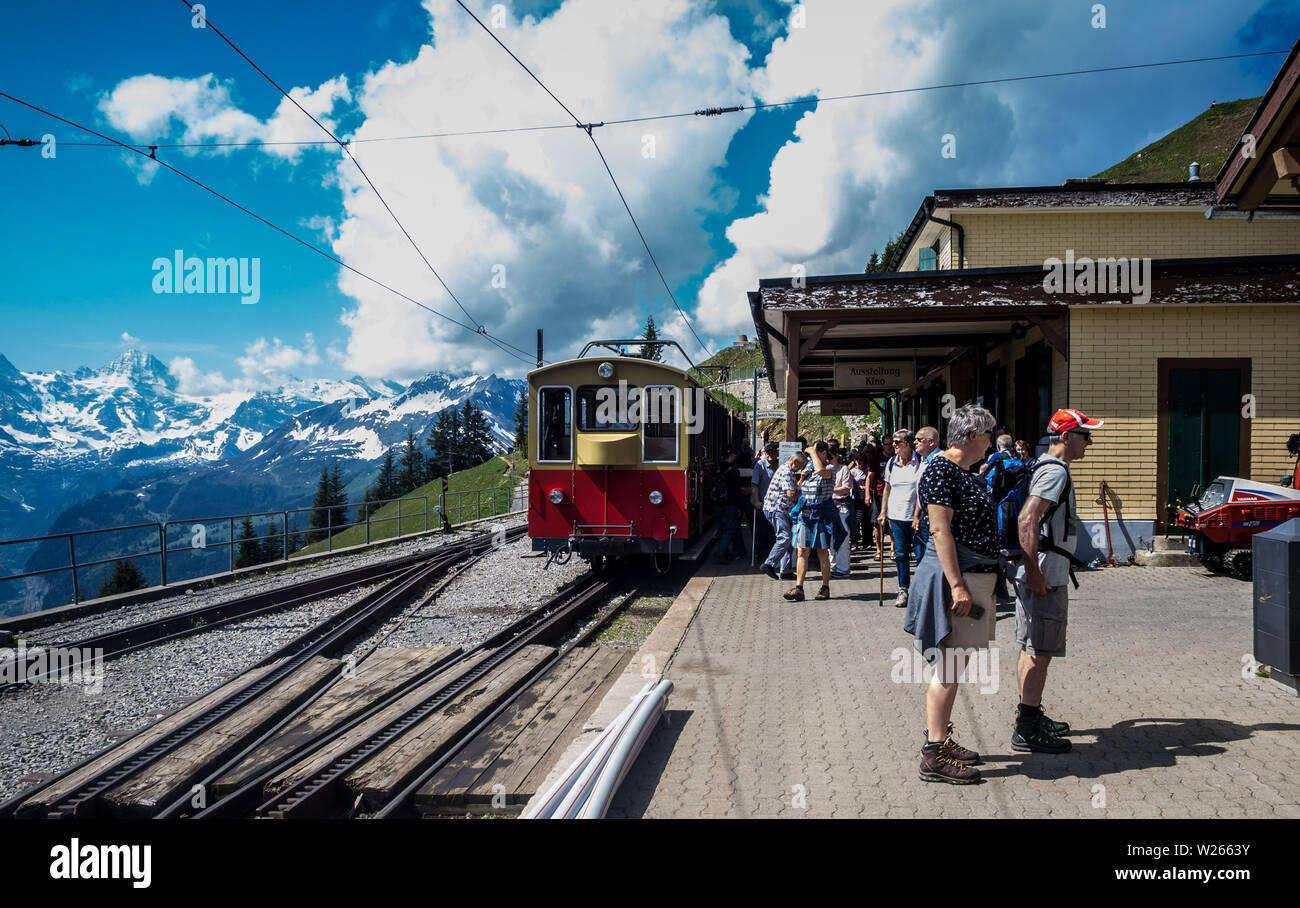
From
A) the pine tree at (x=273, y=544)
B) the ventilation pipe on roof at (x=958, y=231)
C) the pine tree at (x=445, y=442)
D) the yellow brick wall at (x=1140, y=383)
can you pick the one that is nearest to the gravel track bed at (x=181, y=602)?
the pine tree at (x=273, y=544)

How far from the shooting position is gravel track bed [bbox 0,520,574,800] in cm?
614

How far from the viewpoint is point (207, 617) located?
10.6 metres

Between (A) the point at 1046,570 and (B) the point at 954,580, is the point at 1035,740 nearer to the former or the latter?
(A) the point at 1046,570

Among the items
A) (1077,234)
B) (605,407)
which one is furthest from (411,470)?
(605,407)

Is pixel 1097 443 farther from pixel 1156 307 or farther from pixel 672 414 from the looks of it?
pixel 672 414

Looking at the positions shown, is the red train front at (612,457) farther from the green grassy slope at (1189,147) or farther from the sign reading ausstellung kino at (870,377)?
the green grassy slope at (1189,147)

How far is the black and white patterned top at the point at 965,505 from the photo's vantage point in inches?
158

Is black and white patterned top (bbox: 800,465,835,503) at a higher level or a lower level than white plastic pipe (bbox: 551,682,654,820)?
higher

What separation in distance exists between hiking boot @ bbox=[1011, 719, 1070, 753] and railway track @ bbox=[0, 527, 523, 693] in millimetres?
8774

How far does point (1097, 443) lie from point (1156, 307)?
2158 millimetres

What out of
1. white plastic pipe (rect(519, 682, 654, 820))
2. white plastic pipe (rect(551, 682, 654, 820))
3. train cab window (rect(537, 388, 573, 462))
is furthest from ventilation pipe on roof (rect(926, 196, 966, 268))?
white plastic pipe (rect(519, 682, 654, 820))

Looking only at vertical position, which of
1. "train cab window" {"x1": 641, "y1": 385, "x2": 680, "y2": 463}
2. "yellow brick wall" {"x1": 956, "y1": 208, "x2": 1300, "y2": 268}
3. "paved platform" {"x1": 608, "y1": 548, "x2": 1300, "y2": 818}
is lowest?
"paved platform" {"x1": 608, "y1": 548, "x2": 1300, "y2": 818}

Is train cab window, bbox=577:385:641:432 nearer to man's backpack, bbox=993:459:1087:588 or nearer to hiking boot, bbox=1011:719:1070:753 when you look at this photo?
man's backpack, bbox=993:459:1087:588
